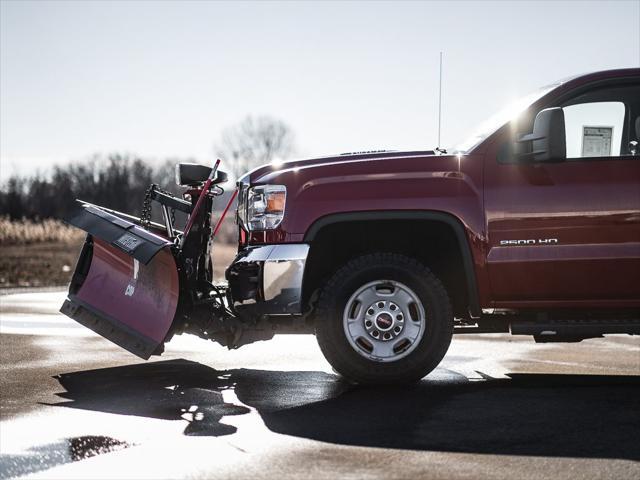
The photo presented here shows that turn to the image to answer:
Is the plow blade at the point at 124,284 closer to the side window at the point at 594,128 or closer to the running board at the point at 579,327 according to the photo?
the running board at the point at 579,327

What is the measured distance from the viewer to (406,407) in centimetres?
575

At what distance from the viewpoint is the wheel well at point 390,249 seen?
662 centimetres

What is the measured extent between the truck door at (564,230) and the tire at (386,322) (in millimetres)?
451

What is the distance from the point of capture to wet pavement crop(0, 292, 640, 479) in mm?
4344

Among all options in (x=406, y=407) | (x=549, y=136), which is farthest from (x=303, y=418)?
(x=549, y=136)

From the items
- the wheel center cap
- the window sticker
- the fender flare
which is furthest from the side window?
the wheel center cap

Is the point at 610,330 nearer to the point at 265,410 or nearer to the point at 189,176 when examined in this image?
the point at 265,410

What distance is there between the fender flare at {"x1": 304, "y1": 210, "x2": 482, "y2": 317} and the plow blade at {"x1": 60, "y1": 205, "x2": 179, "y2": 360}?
41.7 inches

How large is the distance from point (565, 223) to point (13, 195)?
4397 centimetres

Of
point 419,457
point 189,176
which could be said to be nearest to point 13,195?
point 189,176

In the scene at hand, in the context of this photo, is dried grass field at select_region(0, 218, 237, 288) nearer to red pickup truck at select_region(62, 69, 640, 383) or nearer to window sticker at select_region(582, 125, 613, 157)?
red pickup truck at select_region(62, 69, 640, 383)

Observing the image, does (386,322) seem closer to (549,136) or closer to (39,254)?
(549,136)

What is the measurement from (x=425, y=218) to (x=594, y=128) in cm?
149

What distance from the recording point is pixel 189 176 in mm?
7191
